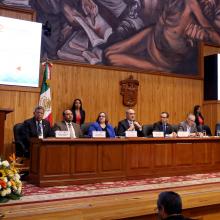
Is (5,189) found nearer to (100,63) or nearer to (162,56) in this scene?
(100,63)

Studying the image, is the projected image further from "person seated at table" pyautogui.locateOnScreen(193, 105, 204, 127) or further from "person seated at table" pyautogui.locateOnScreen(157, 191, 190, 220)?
"person seated at table" pyautogui.locateOnScreen(157, 191, 190, 220)

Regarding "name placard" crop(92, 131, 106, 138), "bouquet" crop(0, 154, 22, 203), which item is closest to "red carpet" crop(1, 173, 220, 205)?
"bouquet" crop(0, 154, 22, 203)

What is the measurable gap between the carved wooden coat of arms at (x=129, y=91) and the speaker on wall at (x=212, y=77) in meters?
2.52

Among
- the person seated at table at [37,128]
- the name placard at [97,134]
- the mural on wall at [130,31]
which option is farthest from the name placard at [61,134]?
the mural on wall at [130,31]

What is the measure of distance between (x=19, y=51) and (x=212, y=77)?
573cm

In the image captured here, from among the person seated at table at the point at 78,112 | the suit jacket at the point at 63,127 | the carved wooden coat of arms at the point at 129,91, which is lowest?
the suit jacket at the point at 63,127

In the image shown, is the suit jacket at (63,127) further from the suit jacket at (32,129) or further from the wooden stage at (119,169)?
the wooden stage at (119,169)

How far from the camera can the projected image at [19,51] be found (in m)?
6.96

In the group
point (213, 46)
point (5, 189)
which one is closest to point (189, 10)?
point (213, 46)

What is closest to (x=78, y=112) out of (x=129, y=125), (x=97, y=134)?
(x=129, y=125)

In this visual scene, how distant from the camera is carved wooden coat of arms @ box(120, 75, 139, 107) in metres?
8.59

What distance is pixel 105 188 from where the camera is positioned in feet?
15.0

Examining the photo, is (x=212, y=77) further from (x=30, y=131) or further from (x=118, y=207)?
(x=118, y=207)

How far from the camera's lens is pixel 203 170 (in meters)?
6.16
